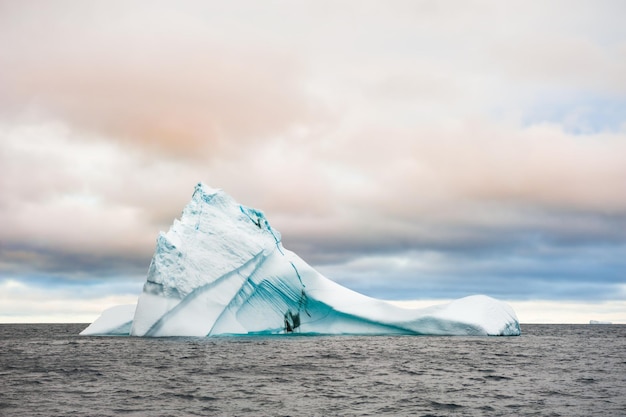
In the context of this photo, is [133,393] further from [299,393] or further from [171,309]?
[171,309]

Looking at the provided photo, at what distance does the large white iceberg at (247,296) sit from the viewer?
1020 inches

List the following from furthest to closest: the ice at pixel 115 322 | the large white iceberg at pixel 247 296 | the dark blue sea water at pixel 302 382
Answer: the ice at pixel 115 322, the large white iceberg at pixel 247 296, the dark blue sea water at pixel 302 382

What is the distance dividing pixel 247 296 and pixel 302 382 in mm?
13102

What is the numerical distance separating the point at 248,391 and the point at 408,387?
3.61 metres

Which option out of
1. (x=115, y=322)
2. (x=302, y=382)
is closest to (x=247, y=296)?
(x=115, y=322)

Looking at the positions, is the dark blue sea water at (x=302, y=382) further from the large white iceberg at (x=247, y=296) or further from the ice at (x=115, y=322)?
the ice at (x=115, y=322)

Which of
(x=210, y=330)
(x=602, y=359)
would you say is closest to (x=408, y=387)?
(x=602, y=359)

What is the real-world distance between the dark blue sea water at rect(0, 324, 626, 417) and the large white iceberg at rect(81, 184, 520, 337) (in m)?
2.81

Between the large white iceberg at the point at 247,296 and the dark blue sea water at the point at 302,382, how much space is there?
2.81 m

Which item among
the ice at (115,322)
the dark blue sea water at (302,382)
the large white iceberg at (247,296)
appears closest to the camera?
the dark blue sea water at (302,382)

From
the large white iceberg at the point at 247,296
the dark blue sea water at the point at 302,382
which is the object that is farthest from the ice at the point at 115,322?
the dark blue sea water at the point at 302,382

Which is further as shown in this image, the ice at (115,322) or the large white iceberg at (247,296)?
the ice at (115,322)

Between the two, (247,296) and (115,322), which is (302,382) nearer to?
(247,296)

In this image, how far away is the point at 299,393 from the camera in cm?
1358
